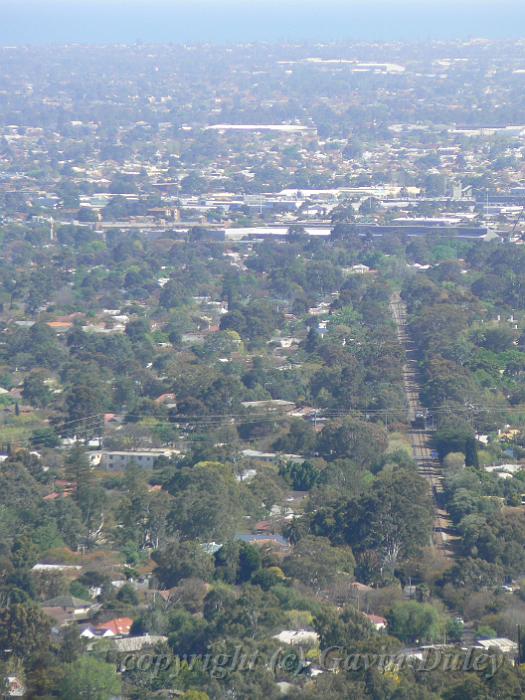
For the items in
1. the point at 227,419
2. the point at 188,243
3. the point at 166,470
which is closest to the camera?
the point at 166,470

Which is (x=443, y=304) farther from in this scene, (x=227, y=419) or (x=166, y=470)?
(x=166, y=470)

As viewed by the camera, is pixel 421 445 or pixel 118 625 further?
pixel 421 445

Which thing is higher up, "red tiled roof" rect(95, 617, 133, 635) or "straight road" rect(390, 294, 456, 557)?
"red tiled roof" rect(95, 617, 133, 635)

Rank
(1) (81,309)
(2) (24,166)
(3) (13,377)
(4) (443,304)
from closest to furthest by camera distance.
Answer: (3) (13,377)
(4) (443,304)
(1) (81,309)
(2) (24,166)

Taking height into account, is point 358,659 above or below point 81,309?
above

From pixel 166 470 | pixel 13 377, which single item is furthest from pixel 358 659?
pixel 13 377

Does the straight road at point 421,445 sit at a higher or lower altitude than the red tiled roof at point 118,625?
lower

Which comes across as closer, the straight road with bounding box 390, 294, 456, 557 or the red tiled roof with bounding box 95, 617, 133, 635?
the red tiled roof with bounding box 95, 617, 133, 635

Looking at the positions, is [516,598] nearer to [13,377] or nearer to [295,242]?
[13,377]

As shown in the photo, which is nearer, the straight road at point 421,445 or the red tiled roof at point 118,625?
the red tiled roof at point 118,625

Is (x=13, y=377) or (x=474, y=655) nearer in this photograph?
(x=474, y=655)

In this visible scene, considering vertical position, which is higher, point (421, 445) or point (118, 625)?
point (118, 625)
